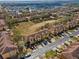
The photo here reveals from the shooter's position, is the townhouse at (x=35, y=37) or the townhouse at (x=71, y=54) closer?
the townhouse at (x=71, y=54)

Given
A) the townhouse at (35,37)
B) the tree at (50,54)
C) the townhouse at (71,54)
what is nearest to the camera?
the townhouse at (71,54)

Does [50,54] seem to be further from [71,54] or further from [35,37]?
[35,37]

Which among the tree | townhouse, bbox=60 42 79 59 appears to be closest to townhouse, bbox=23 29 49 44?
the tree

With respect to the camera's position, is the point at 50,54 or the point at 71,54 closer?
the point at 71,54

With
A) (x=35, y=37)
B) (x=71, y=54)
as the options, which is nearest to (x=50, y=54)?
(x=71, y=54)

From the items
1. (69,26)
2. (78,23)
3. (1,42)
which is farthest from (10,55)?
(78,23)

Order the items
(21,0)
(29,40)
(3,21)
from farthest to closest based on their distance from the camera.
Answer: (21,0) → (3,21) → (29,40)

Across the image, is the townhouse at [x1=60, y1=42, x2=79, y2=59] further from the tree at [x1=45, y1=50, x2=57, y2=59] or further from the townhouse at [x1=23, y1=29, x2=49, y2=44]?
the townhouse at [x1=23, y1=29, x2=49, y2=44]

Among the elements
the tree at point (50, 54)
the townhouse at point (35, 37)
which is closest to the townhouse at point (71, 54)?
the tree at point (50, 54)

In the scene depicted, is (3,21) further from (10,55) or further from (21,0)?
(21,0)

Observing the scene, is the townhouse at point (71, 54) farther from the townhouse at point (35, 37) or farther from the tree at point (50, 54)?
the townhouse at point (35, 37)

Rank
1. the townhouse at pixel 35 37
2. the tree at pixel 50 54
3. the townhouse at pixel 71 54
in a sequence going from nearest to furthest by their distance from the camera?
the townhouse at pixel 71 54, the tree at pixel 50 54, the townhouse at pixel 35 37
